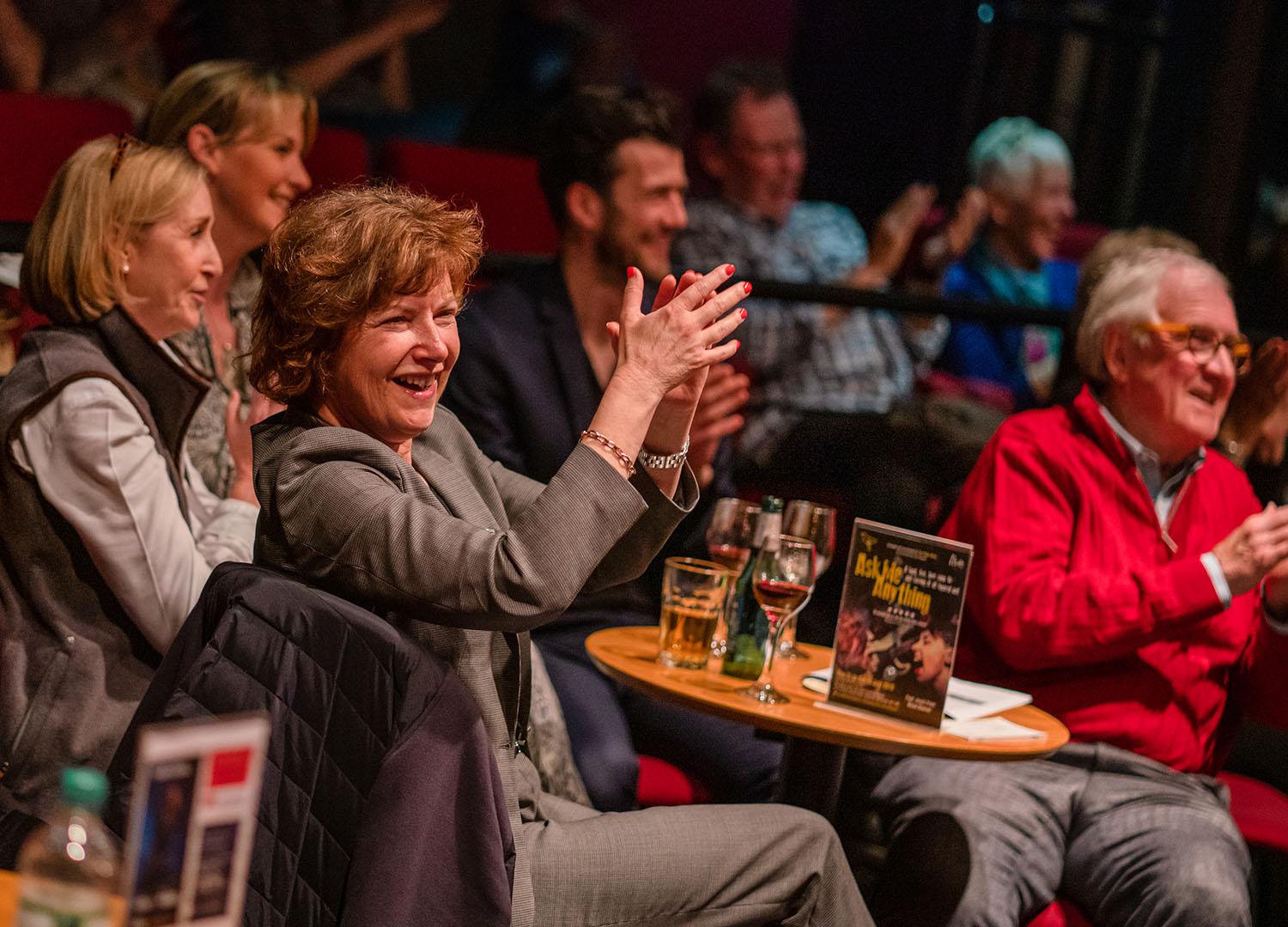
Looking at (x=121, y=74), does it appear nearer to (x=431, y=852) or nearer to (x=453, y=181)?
(x=453, y=181)

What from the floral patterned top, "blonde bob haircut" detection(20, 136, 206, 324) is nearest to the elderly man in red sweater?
the floral patterned top

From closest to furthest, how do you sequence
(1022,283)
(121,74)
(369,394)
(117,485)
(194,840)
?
(194,840) < (369,394) < (117,485) < (121,74) < (1022,283)

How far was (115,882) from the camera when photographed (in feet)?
3.94

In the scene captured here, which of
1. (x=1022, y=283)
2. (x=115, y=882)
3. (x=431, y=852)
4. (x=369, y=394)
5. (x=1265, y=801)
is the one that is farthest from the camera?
(x=1022, y=283)

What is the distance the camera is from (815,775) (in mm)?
2254

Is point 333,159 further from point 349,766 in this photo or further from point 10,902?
point 10,902

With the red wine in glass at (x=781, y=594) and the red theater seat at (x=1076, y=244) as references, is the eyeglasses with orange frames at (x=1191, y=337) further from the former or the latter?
the red theater seat at (x=1076, y=244)

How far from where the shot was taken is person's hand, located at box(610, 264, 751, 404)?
171cm

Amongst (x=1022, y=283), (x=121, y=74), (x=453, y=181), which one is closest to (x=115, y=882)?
(x=453, y=181)

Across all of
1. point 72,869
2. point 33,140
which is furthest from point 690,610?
point 33,140

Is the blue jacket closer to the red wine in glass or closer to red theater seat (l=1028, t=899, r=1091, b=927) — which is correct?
red theater seat (l=1028, t=899, r=1091, b=927)

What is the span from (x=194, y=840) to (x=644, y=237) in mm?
2442

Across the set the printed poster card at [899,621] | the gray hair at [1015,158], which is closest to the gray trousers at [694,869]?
the printed poster card at [899,621]

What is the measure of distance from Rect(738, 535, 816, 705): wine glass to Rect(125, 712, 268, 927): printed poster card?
1.26 m
